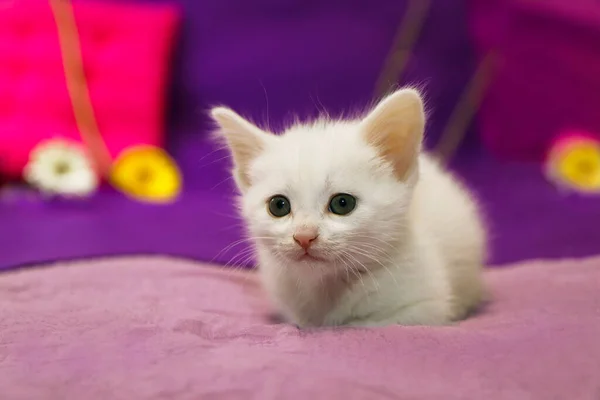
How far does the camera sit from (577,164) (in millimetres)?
2381

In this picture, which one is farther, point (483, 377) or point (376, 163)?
point (376, 163)

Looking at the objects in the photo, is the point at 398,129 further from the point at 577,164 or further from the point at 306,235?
the point at 577,164

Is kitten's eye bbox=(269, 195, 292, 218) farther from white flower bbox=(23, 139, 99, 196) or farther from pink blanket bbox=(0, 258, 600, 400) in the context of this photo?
white flower bbox=(23, 139, 99, 196)

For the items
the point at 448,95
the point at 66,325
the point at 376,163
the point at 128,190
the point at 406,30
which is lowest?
the point at 66,325

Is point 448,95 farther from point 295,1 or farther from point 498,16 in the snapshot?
point 295,1

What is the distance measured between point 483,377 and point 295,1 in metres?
1.86

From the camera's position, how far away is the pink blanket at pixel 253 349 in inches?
31.1

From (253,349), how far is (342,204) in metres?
0.28

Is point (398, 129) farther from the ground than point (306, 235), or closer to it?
farther from the ground

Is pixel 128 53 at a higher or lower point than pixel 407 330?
higher

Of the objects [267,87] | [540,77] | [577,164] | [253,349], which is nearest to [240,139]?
[253,349]

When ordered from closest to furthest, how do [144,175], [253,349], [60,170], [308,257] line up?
[253,349] < [308,257] < [60,170] < [144,175]

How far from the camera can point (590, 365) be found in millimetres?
851

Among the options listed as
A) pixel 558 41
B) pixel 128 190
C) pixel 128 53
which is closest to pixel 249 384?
pixel 128 190
